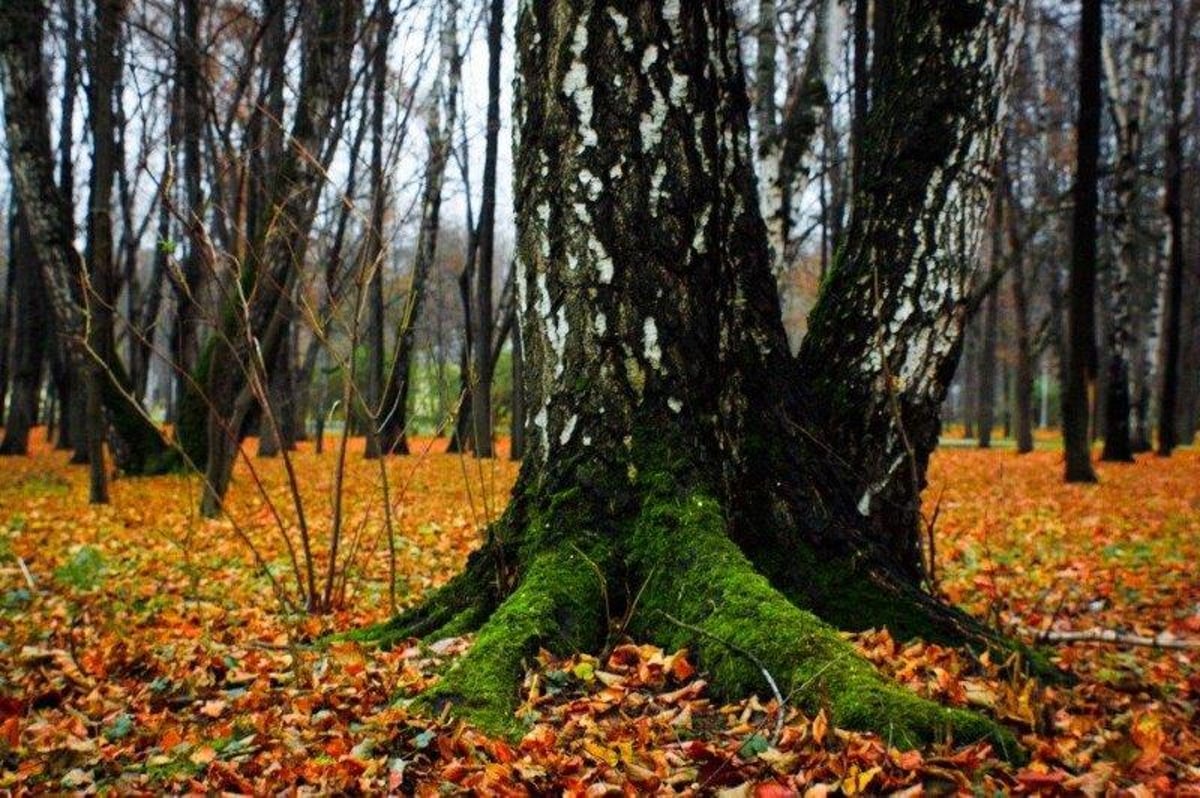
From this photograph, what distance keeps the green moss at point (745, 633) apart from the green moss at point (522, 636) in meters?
0.17

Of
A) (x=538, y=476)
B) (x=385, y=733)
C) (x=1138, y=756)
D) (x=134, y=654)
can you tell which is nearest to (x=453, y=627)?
(x=538, y=476)

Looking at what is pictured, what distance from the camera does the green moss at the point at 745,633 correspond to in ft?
6.79

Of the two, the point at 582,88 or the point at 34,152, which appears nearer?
the point at 582,88

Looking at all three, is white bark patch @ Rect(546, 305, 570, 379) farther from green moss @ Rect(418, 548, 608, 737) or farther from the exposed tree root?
the exposed tree root

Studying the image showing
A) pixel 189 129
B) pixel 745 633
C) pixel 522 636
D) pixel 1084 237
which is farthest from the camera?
pixel 189 129

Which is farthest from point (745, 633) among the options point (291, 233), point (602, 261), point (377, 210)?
point (291, 233)

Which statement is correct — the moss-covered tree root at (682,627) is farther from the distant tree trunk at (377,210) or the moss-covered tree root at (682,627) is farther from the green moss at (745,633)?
the distant tree trunk at (377,210)

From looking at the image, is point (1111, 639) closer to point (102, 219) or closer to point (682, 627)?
point (682, 627)

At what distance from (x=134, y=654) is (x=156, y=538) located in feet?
13.8

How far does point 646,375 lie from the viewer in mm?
2826

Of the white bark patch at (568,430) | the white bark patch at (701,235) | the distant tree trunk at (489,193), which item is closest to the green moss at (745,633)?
the white bark patch at (568,430)

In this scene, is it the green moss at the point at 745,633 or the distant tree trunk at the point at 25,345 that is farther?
the distant tree trunk at the point at 25,345

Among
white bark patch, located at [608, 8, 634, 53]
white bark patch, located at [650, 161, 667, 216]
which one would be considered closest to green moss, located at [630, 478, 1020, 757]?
white bark patch, located at [650, 161, 667, 216]

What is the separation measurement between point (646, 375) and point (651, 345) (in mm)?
101
